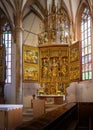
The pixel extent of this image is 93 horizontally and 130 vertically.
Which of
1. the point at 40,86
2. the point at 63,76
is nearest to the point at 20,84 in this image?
the point at 40,86

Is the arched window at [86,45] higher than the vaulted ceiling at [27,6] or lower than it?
lower

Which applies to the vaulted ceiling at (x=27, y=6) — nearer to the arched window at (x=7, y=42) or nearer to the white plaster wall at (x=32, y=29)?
the white plaster wall at (x=32, y=29)

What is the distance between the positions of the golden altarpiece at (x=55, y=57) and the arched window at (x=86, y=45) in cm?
97

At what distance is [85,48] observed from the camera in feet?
72.0

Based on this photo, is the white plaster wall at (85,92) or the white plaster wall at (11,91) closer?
the white plaster wall at (85,92)

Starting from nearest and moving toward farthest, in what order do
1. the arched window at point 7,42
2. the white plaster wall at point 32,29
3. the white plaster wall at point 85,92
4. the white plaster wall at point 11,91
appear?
1. the white plaster wall at point 85,92
2. the white plaster wall at point 11,91
3. the white plaster wall at point 32,29
4. the arched window at point 7,42

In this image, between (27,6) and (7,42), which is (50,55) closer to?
(27,6)

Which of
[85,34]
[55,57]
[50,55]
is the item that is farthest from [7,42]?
[85,34]

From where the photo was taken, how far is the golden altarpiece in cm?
2159

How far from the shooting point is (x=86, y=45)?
861 inches

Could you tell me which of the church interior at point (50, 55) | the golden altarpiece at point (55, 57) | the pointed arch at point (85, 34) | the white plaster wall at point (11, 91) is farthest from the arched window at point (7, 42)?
the pointed arch at point (85, 34)

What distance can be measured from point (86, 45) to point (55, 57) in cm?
307

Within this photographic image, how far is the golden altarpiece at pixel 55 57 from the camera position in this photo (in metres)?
21.6

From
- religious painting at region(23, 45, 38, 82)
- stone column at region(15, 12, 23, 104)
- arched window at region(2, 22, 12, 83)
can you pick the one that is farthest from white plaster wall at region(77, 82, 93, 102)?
arched window at region(2, 22, 12, 83)
